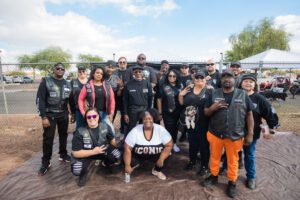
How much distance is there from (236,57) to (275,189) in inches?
1262

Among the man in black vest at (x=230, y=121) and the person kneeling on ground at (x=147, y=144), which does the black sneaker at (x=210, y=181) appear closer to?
the man in black vest at (x=230, y=121)

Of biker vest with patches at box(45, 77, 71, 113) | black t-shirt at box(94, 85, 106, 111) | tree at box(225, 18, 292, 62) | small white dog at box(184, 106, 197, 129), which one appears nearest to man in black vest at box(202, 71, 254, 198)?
small white dog at box(184, 106, 197, 129)

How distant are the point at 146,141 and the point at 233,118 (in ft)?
4.47

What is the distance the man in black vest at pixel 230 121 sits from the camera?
2963 millimetres

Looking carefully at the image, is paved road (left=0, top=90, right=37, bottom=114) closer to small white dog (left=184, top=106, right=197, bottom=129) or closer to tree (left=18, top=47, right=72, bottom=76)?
small white dog (left=184, top=106, right=197, bottom=129)

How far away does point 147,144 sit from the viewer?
11.7 ft

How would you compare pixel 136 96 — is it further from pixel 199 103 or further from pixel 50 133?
pixel 50 133

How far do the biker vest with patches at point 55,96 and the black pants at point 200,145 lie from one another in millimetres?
2227

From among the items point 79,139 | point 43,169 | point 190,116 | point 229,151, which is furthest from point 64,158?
point 229,151

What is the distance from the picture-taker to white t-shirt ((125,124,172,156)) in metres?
3.56

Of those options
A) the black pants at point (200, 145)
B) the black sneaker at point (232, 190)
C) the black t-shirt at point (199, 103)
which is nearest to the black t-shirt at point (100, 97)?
the black t-shirt at point (199, 103)

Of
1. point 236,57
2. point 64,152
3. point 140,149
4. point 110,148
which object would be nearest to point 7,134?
point 64,152

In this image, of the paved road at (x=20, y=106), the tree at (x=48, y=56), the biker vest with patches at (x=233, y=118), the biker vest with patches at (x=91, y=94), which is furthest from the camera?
the tree at (x=48, y=56)

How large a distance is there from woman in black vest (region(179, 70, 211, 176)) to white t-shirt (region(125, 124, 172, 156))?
0.46m
